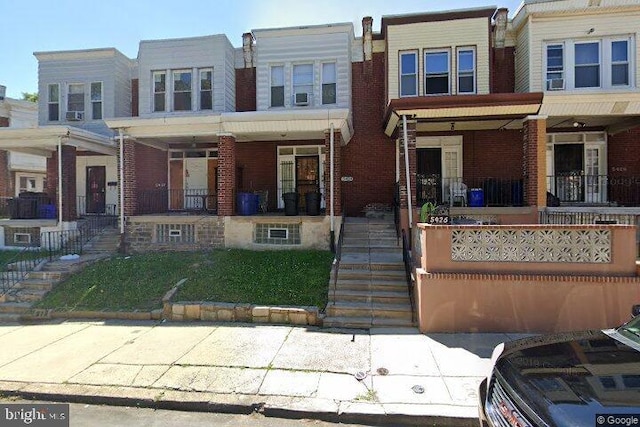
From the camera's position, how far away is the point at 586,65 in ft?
37.3

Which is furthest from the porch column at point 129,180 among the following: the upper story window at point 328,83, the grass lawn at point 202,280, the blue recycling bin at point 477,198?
the blue recycling bin at point 477,198

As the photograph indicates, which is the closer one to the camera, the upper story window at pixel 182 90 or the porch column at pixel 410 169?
the porch column at pixel 410 169

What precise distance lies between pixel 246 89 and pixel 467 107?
8586 mm

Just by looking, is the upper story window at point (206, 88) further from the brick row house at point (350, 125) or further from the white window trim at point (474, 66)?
the white window trim at point (474, 66)

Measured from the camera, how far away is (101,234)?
11.8m

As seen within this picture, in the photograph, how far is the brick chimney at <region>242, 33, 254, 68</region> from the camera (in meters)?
13.7

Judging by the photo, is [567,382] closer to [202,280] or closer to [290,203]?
[202,280]

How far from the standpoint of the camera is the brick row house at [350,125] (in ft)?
32.9

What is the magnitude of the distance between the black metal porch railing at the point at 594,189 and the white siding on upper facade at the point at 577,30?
301 cm

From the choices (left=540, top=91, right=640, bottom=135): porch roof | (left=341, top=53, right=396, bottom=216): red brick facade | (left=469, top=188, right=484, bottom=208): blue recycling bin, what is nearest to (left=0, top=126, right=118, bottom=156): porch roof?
(left=341, top=53, right=396, bottom=216): red brick facade

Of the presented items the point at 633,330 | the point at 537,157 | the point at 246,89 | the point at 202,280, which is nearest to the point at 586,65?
the point at 537,157

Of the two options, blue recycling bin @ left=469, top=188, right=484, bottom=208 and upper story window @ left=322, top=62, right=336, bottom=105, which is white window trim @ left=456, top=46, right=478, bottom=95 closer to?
blue recycling bin @ left=469, top=188, right=484, bottom=208

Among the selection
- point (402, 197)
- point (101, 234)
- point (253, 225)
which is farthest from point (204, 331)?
point (101, 234)

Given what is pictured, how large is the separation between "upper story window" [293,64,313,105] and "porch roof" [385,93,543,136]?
4.04 meters
